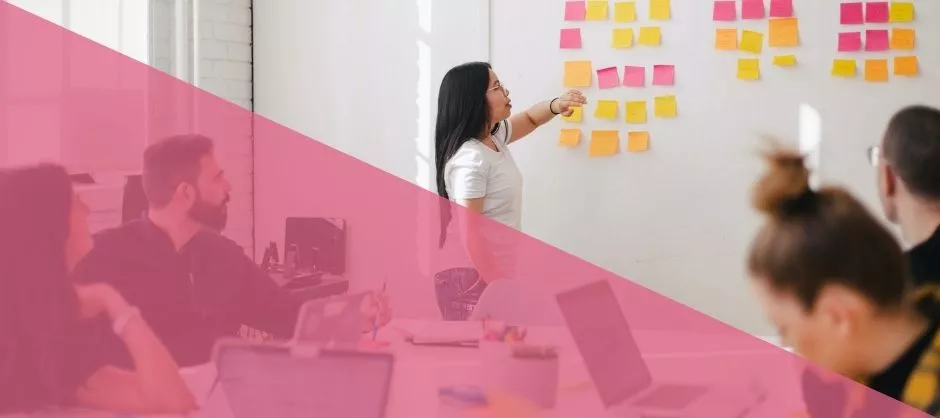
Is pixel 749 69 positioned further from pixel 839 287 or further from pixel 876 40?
pixel 839 287

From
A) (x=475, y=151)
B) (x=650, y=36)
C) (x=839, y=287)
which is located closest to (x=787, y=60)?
(x=650, y=36)

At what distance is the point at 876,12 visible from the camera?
1577 millimetres

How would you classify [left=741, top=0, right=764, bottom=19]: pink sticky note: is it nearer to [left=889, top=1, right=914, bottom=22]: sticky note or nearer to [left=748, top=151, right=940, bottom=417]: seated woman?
[left=889, top=1, right=914, bottom=22]: sticky note

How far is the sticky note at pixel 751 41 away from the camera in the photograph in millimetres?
1644

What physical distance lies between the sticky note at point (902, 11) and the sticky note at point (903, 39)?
0.07 feet

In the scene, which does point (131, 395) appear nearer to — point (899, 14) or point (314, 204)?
point (314, 204)

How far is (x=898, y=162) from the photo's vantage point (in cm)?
52

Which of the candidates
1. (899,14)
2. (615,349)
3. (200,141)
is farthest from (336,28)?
(615,349)

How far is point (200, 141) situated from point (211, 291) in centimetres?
13

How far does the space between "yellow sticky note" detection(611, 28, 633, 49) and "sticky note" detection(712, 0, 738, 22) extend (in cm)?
17

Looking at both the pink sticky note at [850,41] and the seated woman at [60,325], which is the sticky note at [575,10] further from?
the seated woman at [60,325]

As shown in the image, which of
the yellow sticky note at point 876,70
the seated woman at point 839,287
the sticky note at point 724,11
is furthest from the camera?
the sticky note at point 724,11

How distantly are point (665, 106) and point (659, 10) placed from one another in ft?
0.63

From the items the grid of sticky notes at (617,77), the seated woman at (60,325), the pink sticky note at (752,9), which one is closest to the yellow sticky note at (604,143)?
the grid of sticky notes at (617,77)
